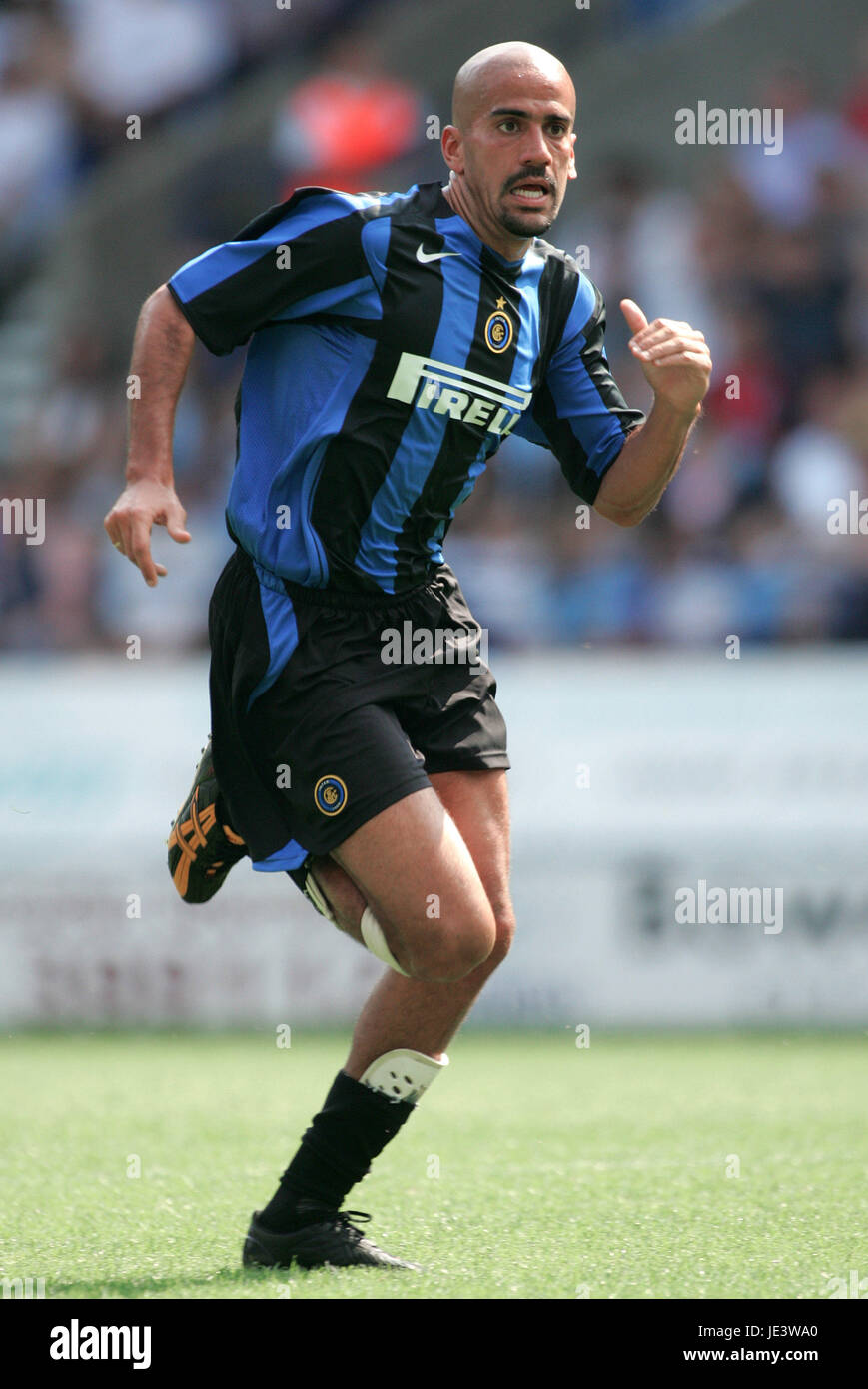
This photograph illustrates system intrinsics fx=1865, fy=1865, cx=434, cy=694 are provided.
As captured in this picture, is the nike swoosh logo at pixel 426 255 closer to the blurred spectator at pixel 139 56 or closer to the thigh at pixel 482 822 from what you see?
the thigh at pixel 482 822

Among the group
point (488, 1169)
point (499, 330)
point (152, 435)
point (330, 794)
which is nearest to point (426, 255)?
point (499, 330)

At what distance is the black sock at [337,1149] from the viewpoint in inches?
157

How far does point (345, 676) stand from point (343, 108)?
865 centimetres

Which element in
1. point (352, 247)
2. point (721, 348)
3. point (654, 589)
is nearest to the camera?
point (352, 247)

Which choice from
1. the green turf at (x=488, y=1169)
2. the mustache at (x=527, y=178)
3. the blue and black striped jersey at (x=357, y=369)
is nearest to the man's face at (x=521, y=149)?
the mustache at (x=527, y=178)

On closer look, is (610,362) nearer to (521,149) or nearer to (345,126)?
(345,126)

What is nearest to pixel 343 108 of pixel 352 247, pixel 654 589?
pixel 654 589

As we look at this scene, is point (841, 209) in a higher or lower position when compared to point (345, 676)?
higher

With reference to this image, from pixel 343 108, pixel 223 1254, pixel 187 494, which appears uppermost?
pixel 343 108

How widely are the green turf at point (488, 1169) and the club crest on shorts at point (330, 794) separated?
94 cm

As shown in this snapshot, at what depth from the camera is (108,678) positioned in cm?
905

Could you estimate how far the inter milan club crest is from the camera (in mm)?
4016

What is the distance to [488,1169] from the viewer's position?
5.14 meters

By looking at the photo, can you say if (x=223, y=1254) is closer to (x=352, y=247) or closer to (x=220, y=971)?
(x=352, y=247)
